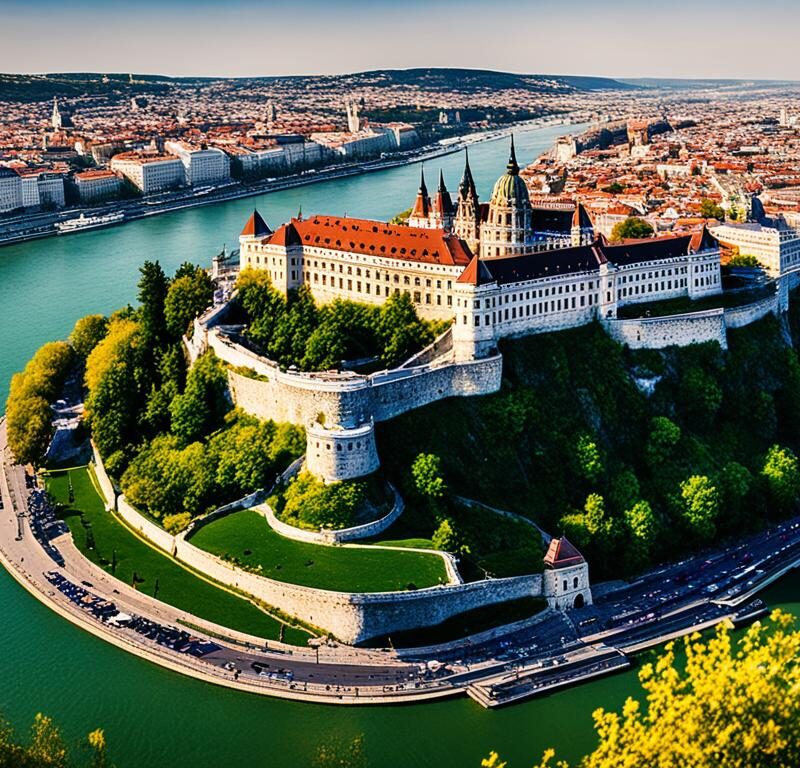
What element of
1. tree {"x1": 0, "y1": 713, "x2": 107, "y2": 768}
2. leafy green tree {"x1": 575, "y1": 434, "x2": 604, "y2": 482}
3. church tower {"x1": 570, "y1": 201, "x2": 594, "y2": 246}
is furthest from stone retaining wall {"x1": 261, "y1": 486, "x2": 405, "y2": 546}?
church tower {"x1": 570, "y1": 201, "x2": 594, "y2": 246}

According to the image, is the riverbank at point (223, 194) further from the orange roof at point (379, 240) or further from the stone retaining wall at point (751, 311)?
the stone retaining wall at point (751, 311)

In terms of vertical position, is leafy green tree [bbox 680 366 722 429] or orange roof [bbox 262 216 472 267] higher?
orange roof [bbox 262 216 472 267]

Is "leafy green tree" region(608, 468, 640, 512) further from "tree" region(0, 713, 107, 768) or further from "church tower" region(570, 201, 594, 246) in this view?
"tree" region(0, 713, 107, 768)

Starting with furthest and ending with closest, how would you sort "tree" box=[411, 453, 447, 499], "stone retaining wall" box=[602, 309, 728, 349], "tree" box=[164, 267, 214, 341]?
"tree" box=[164, 267, 214, 341]
"stone retaining wall" box=[602, 309, 728, 349]
"tree" box=[411, 453, 447, 499]

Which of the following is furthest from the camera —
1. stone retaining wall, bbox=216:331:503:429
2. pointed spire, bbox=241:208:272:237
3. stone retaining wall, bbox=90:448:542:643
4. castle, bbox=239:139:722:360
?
pointed spire, bbox=241:208:272:237

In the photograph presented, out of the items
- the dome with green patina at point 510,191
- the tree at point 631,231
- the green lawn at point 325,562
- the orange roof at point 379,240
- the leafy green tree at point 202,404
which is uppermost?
the dome with green patina at point 510,191

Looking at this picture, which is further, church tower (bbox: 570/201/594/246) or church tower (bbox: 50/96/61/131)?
church tower (bbox: 50/96/61/131)

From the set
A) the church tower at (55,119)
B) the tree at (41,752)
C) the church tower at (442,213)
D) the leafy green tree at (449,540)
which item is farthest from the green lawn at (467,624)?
the church tower at (55,119)
